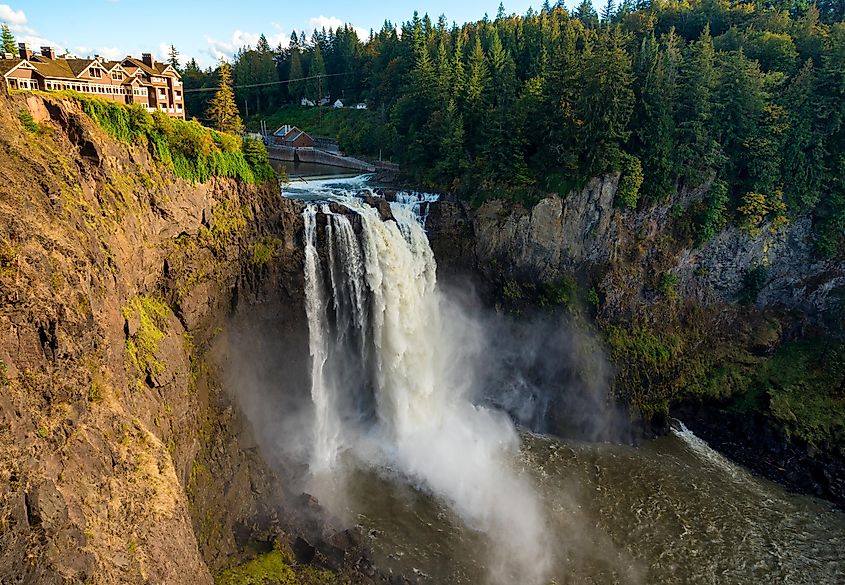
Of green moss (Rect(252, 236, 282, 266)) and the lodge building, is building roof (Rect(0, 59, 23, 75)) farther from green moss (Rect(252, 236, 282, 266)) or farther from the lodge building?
green moss (Rect(252, 236, 282, 266))

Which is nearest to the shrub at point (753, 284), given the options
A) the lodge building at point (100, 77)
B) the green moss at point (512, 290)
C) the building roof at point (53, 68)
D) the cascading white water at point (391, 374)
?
the green moss at point (512, 290)

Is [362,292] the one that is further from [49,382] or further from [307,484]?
[49,382]

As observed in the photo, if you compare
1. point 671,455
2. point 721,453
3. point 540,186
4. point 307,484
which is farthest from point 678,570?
point 540,186

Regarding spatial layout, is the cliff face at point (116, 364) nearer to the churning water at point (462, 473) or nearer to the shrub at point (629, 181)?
the churning water at point (462, 473)

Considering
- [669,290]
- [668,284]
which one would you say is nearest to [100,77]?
[668,284]

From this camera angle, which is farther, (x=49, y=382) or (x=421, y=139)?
(x=421, y=139)

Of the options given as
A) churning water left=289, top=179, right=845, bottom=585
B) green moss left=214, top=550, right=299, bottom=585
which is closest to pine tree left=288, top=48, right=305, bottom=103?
churning water left=289, top=179, right=845, bottom=585

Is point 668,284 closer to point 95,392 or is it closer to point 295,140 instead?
point 95,392
